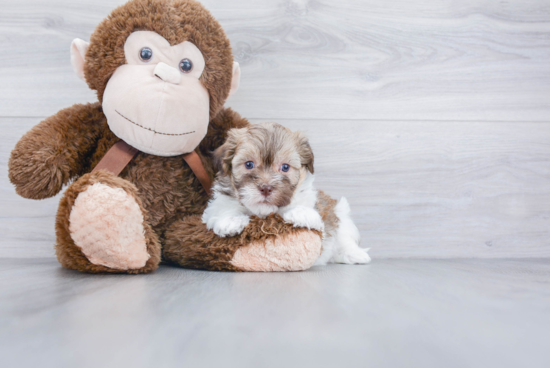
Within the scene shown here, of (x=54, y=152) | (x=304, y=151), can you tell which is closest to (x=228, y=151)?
(x=304, y=151)

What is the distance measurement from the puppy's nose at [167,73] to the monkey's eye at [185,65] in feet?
0.16

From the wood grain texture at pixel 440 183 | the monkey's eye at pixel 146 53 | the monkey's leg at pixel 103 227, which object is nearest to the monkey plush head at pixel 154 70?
the monkey's eye at pixel 146 53

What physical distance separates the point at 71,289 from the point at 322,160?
1.19 m

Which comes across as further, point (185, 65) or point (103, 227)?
point (185, 65)

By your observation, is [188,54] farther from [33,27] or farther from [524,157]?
[524,157]

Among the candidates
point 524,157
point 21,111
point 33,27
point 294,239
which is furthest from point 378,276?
point 33,27

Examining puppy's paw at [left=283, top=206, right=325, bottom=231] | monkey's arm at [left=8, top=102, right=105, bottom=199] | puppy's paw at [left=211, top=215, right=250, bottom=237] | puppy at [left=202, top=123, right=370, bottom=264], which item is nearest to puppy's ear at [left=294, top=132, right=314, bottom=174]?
puppy at [left=202, top=123, right=370, bottom=264]

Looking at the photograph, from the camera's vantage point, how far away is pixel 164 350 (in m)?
0.57

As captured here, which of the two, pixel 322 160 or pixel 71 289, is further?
pixel 322 160

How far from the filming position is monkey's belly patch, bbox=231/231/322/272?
1.18 meters

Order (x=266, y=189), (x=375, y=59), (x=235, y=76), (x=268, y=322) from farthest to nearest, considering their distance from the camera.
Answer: (x=375, y=59) < (x=235, y=76) < (x=266, y=189) < (x=268, y=322)

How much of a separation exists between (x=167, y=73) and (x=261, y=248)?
62cm

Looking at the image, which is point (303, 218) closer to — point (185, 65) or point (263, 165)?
point (263, 165)

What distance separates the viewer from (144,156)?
1360mm
